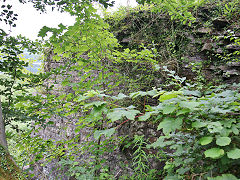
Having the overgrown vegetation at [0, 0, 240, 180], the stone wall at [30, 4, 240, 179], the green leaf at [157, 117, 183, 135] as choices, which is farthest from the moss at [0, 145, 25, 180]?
the green leaf at [157, 117, 183, 135]

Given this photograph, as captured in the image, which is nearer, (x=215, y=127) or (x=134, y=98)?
(x=215, y=127)

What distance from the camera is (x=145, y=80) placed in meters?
3.01

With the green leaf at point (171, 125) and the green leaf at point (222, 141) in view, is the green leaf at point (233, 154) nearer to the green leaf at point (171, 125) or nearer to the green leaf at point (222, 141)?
the green leaf at point (222, 141)

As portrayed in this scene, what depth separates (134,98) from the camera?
9.61 ft

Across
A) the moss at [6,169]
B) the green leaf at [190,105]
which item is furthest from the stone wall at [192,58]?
the green leaf at [190,105]

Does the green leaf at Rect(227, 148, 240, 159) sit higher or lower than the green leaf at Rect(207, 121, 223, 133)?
lower

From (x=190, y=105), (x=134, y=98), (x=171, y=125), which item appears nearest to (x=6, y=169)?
(x=171, y=125)

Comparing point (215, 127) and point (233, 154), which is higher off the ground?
point (215, 127)

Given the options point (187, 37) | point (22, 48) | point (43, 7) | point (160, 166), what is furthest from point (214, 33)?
point (22, 48)

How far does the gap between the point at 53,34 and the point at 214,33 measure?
296 cm

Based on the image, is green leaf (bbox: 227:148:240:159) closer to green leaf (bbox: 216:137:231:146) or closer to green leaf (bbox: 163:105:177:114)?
green leaf (bbox: 216:137:231:146)

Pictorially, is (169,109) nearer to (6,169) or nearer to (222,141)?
(222,141)

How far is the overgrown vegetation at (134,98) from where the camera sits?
86 cm

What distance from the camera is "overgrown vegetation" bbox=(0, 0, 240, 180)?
2.83ft
